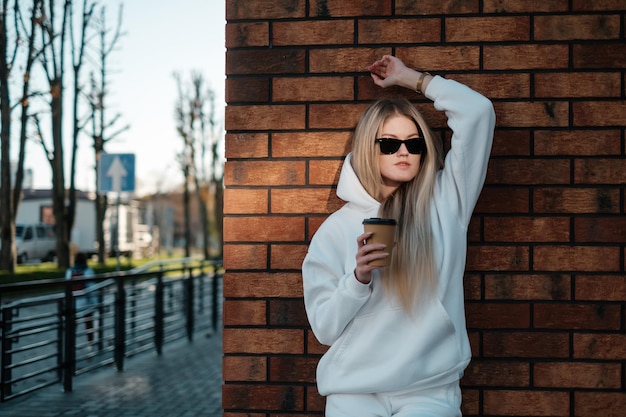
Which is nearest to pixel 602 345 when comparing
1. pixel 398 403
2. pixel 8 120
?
pixel 398 403

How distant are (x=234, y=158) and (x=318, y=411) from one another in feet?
3.66

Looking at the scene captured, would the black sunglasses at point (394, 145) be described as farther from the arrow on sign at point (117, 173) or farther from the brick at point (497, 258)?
the arrow on sign at point (117, 173)

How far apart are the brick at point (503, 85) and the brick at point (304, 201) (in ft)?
2.44

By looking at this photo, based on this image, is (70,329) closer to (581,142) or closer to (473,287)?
(473,287)

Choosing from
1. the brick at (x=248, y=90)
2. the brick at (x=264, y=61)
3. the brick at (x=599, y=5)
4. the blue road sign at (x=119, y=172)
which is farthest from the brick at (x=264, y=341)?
the blue road sign at (x=119, y=172)

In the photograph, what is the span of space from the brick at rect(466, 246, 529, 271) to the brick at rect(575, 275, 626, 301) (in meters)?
0.24

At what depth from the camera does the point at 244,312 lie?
335cm

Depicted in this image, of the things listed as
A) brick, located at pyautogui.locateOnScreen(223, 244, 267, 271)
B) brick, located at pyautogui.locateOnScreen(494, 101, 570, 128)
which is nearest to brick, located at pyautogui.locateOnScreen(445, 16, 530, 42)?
brick, located at pyautogui.locateOnScreen(494, 101, 570, 128)

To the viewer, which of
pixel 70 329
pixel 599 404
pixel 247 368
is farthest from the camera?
pixel 70 329

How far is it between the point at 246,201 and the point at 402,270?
95cm

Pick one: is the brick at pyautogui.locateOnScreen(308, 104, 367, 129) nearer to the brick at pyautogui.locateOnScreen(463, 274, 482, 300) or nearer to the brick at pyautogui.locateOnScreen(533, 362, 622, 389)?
the brick at pyautogui.locateOnScreen(463, 274, 482, 300)

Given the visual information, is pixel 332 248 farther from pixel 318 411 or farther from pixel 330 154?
pixel 318 411

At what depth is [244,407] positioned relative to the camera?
11.0 ft

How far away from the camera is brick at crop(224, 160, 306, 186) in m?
3.35
